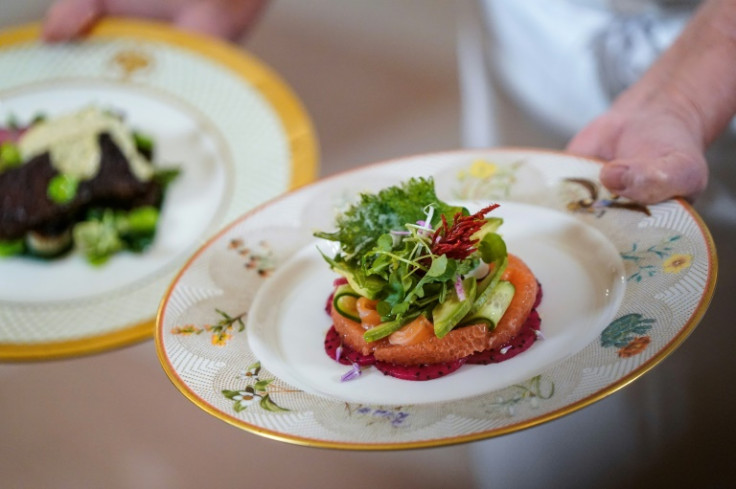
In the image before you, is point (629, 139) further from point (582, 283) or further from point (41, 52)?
point (41, 52)

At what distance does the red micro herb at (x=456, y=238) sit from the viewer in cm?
→ 85

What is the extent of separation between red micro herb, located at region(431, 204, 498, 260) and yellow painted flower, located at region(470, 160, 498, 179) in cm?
22

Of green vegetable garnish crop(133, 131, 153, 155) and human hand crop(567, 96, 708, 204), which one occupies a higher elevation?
human hand crop(567, 96, 708, 204)

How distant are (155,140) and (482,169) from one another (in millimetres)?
836

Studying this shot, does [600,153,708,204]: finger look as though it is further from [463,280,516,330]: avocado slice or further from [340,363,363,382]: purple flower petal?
[340,363,363,382]: purple flower petal

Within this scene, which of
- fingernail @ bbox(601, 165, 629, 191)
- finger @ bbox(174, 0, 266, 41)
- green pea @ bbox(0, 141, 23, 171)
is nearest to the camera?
fingernail @ bbox(601, 165, 629, 191)

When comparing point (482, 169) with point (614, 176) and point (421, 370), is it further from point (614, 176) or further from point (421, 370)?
point (421, 370)

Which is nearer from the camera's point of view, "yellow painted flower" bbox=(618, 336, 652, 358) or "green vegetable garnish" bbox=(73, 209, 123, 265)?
"yellow painted flower" bbox=(618, 336, 652, 358)

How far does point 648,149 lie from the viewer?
1051mm

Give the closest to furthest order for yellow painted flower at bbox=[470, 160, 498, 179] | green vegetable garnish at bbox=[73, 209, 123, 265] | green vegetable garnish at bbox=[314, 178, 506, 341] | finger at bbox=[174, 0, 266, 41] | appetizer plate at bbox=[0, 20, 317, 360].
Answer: green vegetable garnish at bbox=[314, 178, 506, 341] → yellow painted flower at bbox=[470, 160, 498, 179] → appetizer plate at bbox=[0, 20, 317, 360] → green vegetable garnish at bbox=[73, 209, 123, 265] → finger at bbox=[174, 0, 266, 41]

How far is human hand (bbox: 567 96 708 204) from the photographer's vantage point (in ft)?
3.10

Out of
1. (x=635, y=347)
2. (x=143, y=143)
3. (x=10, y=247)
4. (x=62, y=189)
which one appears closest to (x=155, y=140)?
(x=143, y=143)

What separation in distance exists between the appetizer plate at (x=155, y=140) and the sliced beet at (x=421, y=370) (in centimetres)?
42

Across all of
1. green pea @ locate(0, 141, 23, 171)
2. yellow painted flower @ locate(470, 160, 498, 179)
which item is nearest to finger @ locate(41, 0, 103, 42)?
green pea @ locate(0, 141, 23, 171)
